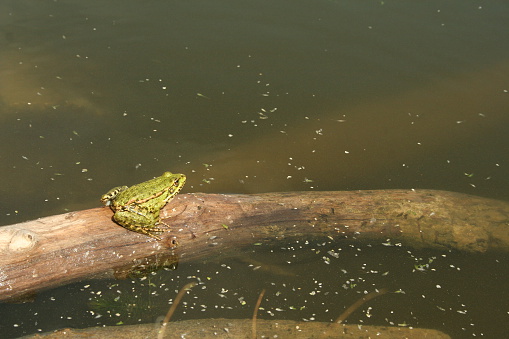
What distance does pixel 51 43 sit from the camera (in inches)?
364

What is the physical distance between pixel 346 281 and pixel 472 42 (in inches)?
244

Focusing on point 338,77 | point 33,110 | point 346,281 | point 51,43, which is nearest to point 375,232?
point 346,281

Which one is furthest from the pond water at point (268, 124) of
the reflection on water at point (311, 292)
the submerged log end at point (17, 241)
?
the submerged log end at point (17, 241)

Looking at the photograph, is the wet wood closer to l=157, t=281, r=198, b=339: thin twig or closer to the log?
l=157, t=281, r=198, b=339: thin twig

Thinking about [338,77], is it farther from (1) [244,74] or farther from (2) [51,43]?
(2) [51,43]

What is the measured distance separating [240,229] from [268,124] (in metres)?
2.57

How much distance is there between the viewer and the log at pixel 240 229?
4707 mm

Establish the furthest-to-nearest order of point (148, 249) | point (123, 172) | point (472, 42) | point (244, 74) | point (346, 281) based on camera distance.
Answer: point (472, 42) → point (244, 74) → point (123, 172) → point (346, 281) → point (148, 249)

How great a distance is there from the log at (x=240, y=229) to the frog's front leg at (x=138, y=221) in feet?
0.25

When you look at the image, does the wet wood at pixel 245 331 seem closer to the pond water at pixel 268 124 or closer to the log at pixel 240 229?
the pond water at pixel 268 124

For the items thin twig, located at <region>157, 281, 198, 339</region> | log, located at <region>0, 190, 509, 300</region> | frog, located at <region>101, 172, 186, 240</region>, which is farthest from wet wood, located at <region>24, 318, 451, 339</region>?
frog, located at <region>101, 172, 186, 240</region>

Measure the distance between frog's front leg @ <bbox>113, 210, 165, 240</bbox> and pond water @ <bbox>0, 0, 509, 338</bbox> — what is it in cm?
62

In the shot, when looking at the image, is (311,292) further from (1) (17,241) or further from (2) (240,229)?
(1) (17,241)

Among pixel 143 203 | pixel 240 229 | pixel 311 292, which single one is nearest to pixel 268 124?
pixel 240 229
